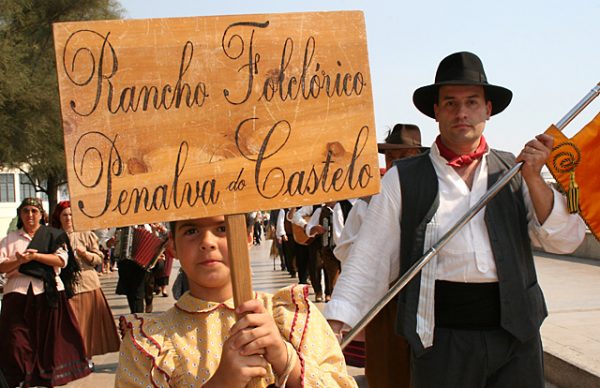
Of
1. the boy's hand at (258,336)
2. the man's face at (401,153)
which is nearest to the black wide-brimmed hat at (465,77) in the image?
the boy's hand at (258,336)

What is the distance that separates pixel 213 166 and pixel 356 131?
18.3 inches

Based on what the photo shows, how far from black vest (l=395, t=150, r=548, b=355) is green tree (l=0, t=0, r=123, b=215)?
22.3 meters

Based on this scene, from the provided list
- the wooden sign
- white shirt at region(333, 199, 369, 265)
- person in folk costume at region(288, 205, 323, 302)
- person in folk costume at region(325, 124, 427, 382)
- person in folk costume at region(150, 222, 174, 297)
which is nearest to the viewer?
the wooden sign

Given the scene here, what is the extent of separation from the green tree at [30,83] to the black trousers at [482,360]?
74.1 feet

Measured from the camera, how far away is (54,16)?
31922 millimetres

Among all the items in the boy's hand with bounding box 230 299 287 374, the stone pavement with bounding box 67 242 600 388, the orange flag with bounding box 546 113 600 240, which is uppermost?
the orange flag with bounding box 546 113 600 240

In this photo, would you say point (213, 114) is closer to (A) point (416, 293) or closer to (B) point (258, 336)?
(B) point (258, 336)

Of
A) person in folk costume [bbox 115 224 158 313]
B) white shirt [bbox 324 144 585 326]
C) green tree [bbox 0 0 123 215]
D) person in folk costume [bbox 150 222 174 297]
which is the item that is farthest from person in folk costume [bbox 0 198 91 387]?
green tree [bbox 0 0 123 215]

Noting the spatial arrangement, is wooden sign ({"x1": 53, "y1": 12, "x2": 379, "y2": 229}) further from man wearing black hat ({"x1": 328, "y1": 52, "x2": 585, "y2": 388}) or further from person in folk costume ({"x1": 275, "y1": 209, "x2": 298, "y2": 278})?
person in folk costume ({"x1": 275, "y1": 209, "x2": 298, "y2": 278})

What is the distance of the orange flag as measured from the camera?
11.6ft

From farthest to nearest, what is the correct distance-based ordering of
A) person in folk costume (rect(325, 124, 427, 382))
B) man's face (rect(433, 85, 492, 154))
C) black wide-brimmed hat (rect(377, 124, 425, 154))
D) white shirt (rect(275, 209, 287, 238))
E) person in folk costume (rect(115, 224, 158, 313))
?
white shirt (rect(275, 209, 287, 238)) → person in folk costume (rect(115, 224, 158, 313)) → black wide-brimmed hat (rect(377, 124, 425, 154)) → person in folk costume (rect(325, 124, 427, 382)) → man's face (rect(433, 85, 492, 154))

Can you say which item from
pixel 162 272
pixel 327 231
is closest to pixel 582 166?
pixel 327 231

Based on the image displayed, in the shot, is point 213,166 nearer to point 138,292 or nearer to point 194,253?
point 194,253

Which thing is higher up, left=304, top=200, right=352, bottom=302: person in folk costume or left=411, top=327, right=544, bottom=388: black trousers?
left=304, top=200, right=352, bottom=302: person in folk costume
